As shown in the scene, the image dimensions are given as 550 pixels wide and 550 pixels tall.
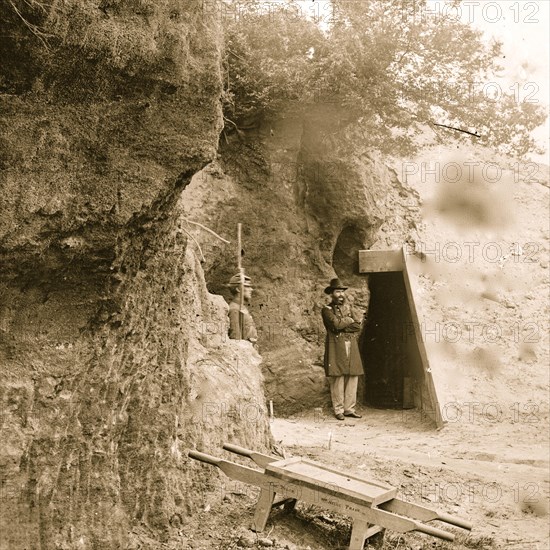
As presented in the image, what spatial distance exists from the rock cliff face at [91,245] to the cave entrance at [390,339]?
8.51 m

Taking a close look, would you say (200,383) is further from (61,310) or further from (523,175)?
(523,175)

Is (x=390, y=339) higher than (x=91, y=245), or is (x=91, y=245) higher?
(x=91, y=245)

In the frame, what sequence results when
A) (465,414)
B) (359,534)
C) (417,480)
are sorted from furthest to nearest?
(465,414)
(417,480)
(359,534)

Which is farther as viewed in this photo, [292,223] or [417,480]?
[292,223]

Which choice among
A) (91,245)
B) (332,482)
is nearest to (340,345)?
(332,482)

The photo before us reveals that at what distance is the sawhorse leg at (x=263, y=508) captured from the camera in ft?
15.6

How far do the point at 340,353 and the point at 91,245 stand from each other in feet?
27.5

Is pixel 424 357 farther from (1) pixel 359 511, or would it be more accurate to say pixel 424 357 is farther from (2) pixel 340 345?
(1) pixel 359 511

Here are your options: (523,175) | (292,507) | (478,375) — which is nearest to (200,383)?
(292,507)

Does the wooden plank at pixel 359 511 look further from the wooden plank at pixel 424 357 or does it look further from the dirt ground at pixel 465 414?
the wooden plank at pixel 424 357

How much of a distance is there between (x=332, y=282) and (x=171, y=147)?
8.18 metres

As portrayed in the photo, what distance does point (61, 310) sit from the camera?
4.16 m

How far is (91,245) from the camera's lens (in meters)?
4.11

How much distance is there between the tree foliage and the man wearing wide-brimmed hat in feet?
10.1
